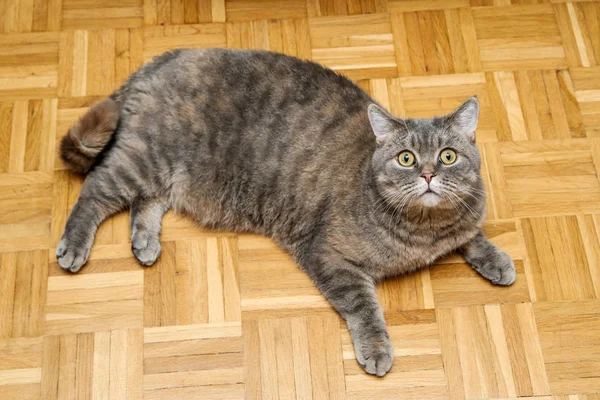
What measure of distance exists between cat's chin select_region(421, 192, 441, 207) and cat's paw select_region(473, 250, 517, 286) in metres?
0.36

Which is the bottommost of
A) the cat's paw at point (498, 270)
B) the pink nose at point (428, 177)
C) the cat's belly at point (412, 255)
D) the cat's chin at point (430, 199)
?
the cat's paw at point (498, 270)

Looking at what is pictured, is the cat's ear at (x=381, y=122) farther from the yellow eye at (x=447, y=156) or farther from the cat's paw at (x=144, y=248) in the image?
the cat's paw at (x=144, y=248)

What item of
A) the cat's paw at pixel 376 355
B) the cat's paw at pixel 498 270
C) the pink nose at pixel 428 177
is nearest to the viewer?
the pink nose at pixel 428 177

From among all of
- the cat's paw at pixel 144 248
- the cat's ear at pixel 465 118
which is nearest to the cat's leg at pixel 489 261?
the cat's ear at pixel 465 118

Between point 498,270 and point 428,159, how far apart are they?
1.48 ft

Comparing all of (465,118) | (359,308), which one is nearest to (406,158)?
(465,118)

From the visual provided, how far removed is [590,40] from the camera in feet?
8.78

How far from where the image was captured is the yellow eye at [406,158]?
1997 mm

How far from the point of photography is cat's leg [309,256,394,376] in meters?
2.11

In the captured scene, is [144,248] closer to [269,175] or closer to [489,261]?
[269,175]

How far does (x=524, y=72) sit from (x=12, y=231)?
1.67 meters

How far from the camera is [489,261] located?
224cm

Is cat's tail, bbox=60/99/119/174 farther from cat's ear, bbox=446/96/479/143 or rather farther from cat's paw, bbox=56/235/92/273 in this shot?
cat's ear, bbox=446/96/479/143

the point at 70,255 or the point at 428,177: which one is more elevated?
the point at 428,177
